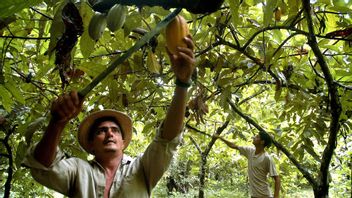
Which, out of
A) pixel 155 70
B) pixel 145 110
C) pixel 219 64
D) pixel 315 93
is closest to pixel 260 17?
pixel 219 64

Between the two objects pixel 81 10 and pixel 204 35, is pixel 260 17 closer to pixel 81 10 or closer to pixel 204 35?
pixel 204 35

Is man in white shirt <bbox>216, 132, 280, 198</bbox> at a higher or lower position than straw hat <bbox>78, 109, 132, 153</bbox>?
higher

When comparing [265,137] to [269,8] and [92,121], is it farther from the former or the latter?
[269,8]

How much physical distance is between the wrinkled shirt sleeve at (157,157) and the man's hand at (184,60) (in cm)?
37

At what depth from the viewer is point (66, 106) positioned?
75cm

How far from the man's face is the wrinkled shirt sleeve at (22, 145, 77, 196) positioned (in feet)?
0.42

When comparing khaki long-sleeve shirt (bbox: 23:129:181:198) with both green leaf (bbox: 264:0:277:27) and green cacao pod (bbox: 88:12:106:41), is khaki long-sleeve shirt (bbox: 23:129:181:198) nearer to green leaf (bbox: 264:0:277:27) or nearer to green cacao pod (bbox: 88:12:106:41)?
green leaf (bbox: 264:0:277:27)

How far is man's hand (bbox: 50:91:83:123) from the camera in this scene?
731 millimetres

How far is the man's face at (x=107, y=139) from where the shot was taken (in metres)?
1.44

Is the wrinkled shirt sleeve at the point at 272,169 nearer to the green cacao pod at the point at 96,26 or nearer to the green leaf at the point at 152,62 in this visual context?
the green leaf at the point at 152,62

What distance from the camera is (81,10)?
943mm

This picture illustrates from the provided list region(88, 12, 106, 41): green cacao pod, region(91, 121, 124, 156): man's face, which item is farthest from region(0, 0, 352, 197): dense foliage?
region(91, 121, 124, 156): man's face

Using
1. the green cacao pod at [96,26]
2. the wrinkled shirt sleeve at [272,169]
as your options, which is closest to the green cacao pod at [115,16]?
the green cacao pod at [96,26]

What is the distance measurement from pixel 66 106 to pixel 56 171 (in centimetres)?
54
